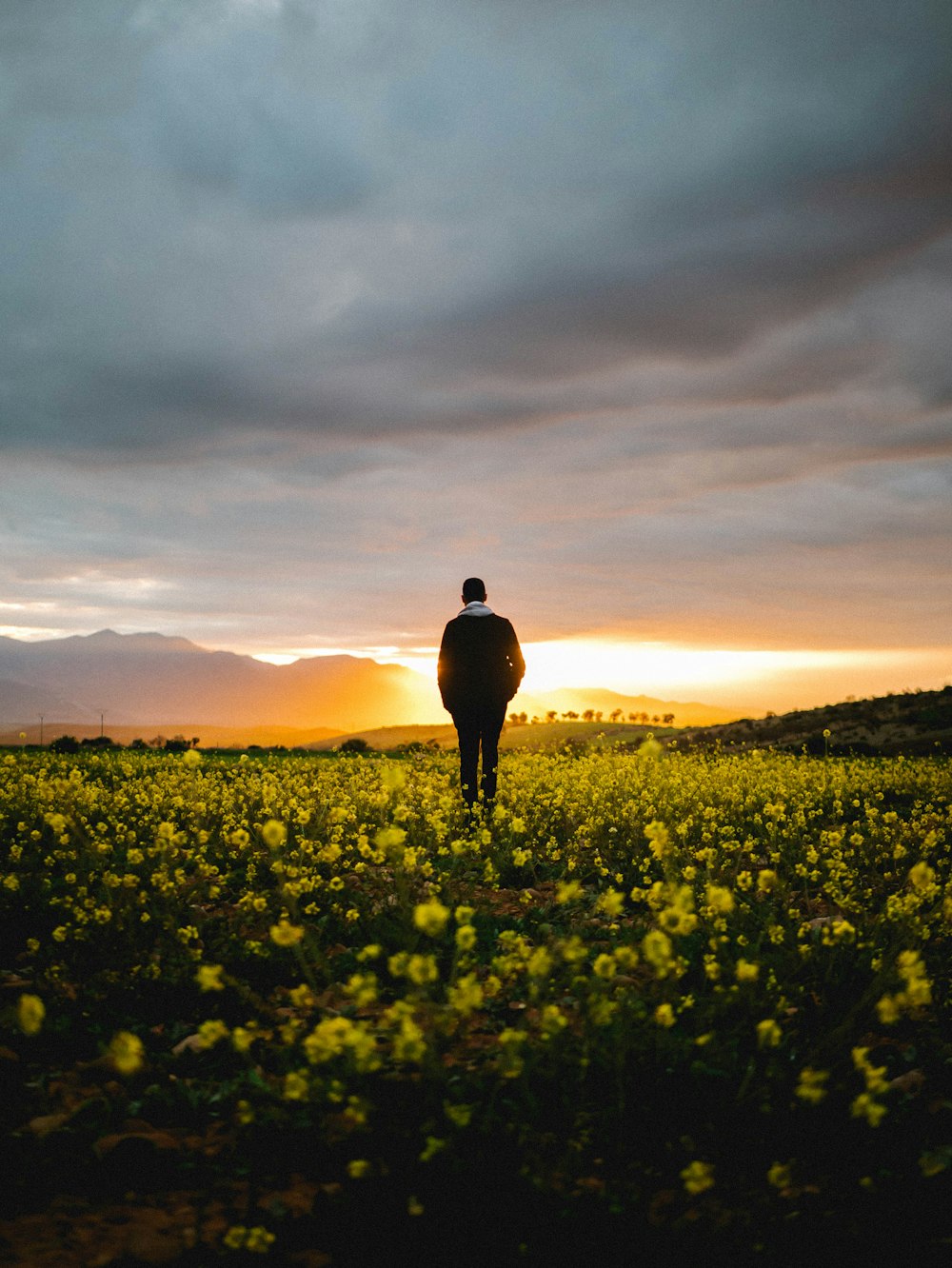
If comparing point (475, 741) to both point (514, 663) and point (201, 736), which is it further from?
point (201, 736)

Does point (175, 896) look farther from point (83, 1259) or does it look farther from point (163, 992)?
point (83, 1259)

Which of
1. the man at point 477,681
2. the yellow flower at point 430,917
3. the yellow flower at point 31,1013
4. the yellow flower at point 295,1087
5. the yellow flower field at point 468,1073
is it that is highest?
the man at point 477,681

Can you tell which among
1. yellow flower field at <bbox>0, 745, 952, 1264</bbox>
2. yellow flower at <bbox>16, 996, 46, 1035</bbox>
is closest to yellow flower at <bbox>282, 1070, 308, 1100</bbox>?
yellow flower field at <bbox>0, 745, 952, 1264</bbox>

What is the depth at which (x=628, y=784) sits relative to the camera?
428 inches

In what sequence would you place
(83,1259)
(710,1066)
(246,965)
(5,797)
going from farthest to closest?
(5,797), (246,965), (710,1066), (83,1259)

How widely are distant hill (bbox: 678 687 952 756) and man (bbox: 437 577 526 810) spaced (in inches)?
688

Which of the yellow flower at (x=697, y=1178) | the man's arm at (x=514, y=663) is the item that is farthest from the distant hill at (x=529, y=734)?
the yellow flower at (x=697, y=1178)

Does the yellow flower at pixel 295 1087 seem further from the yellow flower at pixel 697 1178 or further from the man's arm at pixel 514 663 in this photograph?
the man's arm at pixel 514 663

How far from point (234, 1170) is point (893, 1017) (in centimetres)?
251

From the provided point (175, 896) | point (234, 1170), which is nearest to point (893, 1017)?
point (234, 1170)

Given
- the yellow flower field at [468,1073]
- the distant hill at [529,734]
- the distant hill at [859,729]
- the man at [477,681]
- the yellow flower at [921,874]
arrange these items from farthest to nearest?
1. the distant hill at [529,734]
2. the distant hill at [859,729]
3. the man at [477,681]
4. the yellow flower at [921,874]
5. the yellow flower field at [468,1073]

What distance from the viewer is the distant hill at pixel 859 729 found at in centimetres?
2661

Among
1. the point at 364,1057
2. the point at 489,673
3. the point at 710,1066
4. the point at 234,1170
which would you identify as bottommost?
the point at 234,1170

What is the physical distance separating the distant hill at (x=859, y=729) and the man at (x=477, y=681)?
17463 mm
